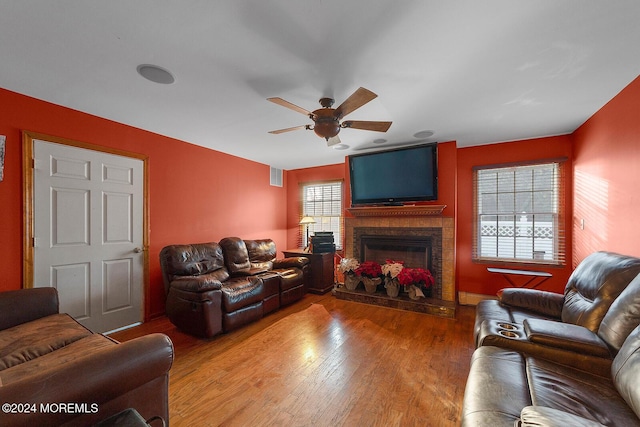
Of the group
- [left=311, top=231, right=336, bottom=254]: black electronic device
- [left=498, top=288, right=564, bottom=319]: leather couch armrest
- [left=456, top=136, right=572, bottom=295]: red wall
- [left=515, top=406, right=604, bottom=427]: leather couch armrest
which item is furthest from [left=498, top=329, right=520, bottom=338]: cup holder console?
[left=311, top=231, right=336, bottom=254]: black electronic device

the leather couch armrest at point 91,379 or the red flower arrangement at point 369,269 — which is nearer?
the leather couch armrest at point 91,379

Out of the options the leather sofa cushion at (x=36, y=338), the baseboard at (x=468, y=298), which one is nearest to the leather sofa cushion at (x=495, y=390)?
the leather sofa cushion at (x=36, y=338)

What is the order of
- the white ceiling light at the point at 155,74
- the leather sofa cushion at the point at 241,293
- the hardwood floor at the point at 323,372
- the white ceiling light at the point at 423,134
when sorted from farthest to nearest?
the white ceiling light at the point at 423,134 < the leather sofa cushion at the point at 241,293 < the white ceiling light at the point at 155,74 < the hardwood floor at the point at 323,372

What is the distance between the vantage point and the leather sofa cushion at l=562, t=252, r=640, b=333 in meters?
1.67

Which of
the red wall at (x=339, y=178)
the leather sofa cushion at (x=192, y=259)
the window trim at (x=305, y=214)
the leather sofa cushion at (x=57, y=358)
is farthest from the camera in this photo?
the window trim at (x=305, y=214)

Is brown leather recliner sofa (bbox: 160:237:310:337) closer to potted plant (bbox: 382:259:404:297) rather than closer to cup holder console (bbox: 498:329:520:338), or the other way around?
potted plant (bbox: 382:259:404:297)

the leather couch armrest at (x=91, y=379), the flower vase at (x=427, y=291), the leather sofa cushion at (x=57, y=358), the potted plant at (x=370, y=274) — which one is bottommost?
the flower vase at (x=427, y=291)

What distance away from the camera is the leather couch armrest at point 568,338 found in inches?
56.2

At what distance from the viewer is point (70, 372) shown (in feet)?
3.23

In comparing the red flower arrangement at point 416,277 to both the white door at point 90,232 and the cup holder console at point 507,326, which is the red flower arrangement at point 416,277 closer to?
the cup holder console at point 507,326

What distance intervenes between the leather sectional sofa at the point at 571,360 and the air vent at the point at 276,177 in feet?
14.0

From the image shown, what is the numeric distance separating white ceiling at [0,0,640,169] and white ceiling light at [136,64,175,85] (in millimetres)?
57

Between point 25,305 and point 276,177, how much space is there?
4.00 meters

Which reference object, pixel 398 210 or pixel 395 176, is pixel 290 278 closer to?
pixel 398 210
